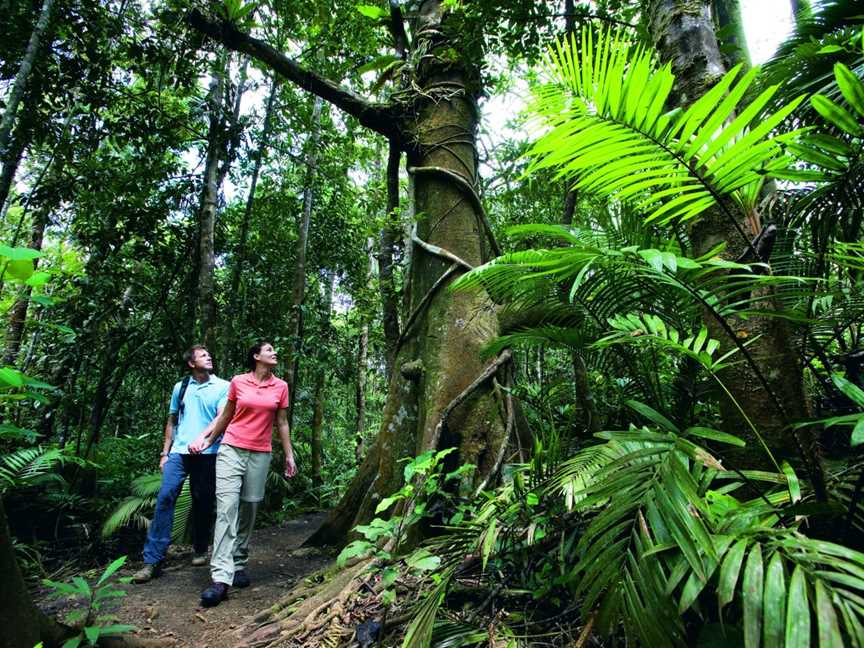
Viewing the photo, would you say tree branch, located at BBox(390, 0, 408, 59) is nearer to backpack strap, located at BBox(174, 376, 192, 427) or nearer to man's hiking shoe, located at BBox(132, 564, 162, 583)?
backpack strap, located at BBox(174, 376, 192, 427)

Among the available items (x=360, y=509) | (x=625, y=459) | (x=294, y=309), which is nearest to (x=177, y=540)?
(x=360, y=509)

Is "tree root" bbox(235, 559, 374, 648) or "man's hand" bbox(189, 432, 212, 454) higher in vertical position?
"man's hand" bbox(189, 432, 212, 454)

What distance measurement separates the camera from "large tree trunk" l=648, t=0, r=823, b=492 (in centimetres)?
140

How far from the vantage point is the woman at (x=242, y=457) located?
304 cm

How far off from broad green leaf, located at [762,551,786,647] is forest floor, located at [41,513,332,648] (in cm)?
236

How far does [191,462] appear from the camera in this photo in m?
3.84

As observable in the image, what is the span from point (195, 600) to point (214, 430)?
1.10m

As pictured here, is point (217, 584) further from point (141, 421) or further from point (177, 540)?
point (141, 421)

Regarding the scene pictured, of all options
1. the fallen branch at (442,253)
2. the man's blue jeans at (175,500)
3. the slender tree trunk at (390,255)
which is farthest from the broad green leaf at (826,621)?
the man's blue jeans at (175,500)

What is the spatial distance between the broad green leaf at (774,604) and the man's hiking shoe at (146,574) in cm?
398

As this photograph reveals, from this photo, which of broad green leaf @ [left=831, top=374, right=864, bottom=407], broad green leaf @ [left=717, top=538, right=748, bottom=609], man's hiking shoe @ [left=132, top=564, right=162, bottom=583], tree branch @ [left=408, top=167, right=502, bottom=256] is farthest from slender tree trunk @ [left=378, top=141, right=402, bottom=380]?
broad green leaf @ [left=717, top=538, right=748, bottom=609]

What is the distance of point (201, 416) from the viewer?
3840 mm

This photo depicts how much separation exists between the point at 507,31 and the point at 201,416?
384 centimetres

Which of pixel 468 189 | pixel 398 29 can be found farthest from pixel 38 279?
pixel 398 29
